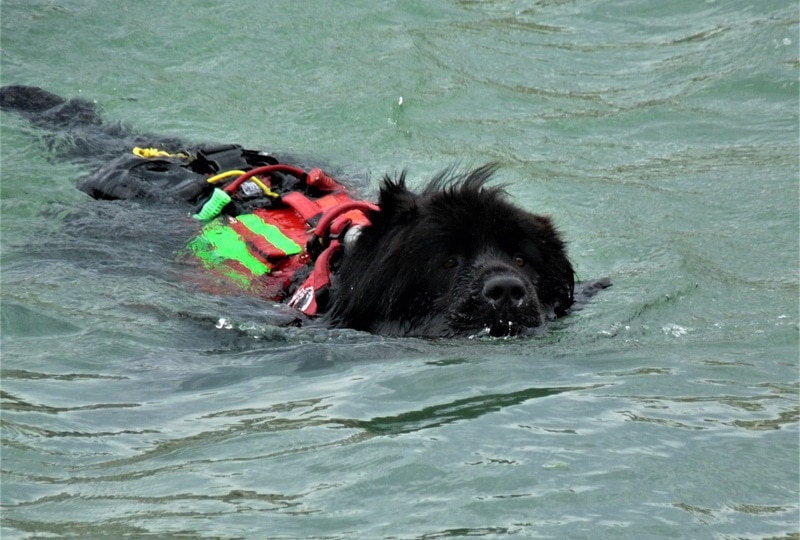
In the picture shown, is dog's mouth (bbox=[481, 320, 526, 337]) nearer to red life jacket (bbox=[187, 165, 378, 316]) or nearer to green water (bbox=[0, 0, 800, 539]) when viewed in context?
green water (bbox=[0, 0, 800, 539])

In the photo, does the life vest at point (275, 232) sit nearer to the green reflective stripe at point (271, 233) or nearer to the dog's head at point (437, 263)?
the green reflective stripe at point (271, 233)

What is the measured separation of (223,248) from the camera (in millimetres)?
7188

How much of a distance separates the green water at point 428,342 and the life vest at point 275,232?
31cm

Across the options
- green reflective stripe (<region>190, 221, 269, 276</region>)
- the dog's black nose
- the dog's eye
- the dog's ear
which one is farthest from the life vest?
the dog's black nose

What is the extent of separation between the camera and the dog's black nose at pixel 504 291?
237 inches

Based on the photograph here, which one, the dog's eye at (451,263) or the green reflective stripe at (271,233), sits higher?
the dog's eye at (451,263)

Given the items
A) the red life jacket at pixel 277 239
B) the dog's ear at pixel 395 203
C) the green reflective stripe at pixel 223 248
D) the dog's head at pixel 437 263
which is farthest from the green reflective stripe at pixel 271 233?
the dog's ear at pixel 395 203

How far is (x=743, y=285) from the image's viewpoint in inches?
299

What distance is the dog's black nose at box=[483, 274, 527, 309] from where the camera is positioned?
6016 mm

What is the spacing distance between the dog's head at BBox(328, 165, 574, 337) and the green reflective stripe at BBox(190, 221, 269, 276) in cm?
84

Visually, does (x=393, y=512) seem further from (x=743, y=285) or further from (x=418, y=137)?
(x=418, y=137)

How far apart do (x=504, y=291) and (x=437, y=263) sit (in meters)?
0.47

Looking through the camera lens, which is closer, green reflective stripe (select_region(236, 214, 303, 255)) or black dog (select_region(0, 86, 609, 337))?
black dog (select_region(0, 86, 609, 337))

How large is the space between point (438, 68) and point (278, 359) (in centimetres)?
674
